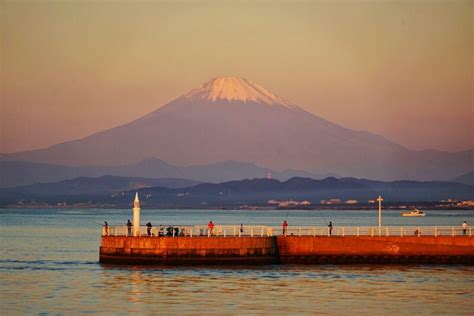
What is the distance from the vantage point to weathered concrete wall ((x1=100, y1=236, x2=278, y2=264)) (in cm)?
6272

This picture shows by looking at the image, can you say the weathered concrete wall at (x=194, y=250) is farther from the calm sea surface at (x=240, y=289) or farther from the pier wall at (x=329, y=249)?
the calm sea surface at (x=240, y=289)

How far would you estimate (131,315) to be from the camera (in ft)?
156

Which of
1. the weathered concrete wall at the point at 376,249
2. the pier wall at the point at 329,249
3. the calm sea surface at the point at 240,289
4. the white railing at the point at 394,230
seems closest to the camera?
the calm sea surface at the point at 240,289

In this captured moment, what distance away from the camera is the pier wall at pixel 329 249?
6316 centimetres

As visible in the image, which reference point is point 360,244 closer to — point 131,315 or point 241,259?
point 241,259

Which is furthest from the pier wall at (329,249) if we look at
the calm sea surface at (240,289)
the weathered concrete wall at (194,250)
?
the calm sea surface at (240,289)

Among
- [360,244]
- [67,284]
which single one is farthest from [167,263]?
[360,244]

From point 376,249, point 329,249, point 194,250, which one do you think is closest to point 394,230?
point 376,249

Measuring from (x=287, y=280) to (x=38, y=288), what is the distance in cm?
1171

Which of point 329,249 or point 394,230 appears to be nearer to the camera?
point 329,249

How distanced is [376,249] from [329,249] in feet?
8.15

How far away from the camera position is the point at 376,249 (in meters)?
64.6

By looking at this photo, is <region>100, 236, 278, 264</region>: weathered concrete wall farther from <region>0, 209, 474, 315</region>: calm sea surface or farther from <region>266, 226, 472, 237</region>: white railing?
<region>266, 226, 472, 237</region>: white railing

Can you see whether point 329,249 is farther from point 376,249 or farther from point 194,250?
point 194,250
